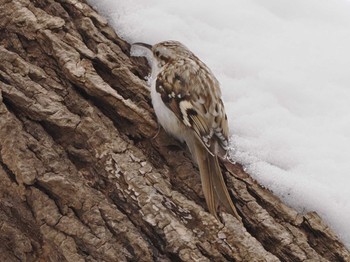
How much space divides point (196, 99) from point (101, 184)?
0.51 m

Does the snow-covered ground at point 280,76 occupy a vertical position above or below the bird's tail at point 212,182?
above

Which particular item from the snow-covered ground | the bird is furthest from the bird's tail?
the snow-covered ground

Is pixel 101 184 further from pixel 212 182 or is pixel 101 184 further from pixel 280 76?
pixel 280 76

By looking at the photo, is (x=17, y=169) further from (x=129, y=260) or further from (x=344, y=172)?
(x=344, y=172)

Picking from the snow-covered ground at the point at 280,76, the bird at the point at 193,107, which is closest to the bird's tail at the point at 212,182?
the bird at the point at 193,107

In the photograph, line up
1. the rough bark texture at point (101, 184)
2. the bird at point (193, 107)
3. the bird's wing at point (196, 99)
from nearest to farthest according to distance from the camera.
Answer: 1. the rough bark texture at point (101, 184)
2. the bird at point (193, 107)
3. the bird's wing at point (196, 99)

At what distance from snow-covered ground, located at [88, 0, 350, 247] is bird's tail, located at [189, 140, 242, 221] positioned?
0.11 m

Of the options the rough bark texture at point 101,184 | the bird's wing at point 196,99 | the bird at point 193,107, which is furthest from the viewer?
the bird's wing at point 196,99

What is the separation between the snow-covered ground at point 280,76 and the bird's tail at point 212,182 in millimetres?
107

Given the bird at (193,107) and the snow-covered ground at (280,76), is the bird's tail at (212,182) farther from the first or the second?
the snow-covered ground at (280,76)

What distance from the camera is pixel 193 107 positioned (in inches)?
Result: 78.0

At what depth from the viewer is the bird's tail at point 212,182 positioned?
1635 mm

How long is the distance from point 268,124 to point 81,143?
0.61m

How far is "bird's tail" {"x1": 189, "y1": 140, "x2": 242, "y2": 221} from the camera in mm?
1635
